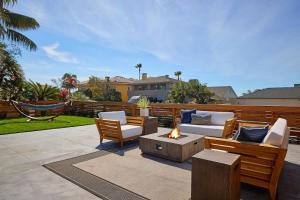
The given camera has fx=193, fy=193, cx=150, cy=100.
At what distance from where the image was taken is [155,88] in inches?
1044

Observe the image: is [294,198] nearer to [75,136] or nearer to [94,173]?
[94,173]

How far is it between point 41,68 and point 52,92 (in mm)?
4910

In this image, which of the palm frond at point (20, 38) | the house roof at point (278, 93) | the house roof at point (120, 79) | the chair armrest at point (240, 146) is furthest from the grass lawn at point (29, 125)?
the house roof at point (278, 93)

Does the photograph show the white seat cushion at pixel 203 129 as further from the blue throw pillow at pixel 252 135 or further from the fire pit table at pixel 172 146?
the blue throw pillow at pixel 252 135

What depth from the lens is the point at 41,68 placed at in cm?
1605

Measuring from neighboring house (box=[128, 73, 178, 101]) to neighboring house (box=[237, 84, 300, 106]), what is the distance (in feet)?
30.5

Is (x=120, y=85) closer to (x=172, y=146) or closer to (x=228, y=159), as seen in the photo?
(x=172, y=146)

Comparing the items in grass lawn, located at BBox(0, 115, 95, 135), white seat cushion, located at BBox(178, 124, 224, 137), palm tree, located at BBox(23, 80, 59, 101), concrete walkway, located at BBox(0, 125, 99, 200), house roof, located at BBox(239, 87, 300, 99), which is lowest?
concrete walkway, located at BBox(0, 125, 99, 200)

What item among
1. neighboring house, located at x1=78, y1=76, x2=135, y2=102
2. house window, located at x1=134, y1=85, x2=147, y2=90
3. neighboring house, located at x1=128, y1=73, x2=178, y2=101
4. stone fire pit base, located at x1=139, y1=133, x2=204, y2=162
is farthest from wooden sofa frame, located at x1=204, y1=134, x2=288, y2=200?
neighboring house, located at x1=78, y1=76, x2=135, y2=102

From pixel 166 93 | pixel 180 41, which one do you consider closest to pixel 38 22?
pixel 180 41

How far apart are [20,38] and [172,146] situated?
1070 centimetres

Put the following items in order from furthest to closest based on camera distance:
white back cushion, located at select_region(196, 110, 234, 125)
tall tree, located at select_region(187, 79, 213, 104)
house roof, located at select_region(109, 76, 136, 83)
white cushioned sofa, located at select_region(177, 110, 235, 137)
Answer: house roof, located at select_region(109, 76, 136, 83) < tall tree, located at select_region(187, 79, 213, 104) < white back cushion, located at select_region(196, 110, 234, 125) < white cushioned sofa, located at select_region(177, 110, 235, 137)

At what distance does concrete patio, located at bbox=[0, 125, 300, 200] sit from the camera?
255 centimetres

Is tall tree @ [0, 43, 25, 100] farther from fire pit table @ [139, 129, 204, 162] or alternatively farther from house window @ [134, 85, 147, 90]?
house window @ [134, 85, 147, 90]
